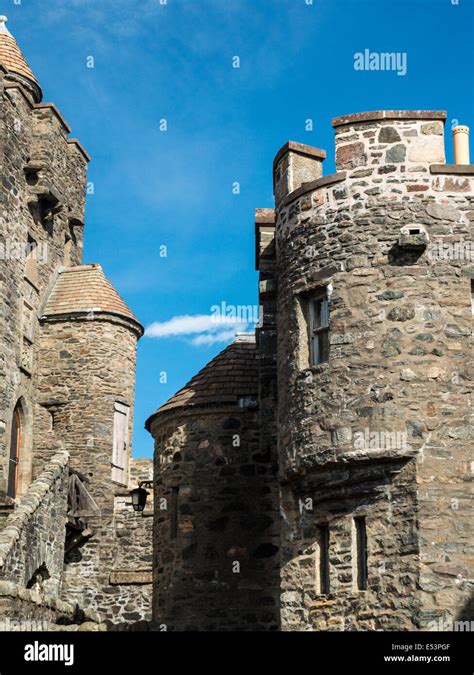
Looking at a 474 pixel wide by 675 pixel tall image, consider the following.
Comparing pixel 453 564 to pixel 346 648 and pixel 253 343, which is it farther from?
pixel 253 343

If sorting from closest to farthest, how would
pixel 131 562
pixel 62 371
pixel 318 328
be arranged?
pixel 318 328 < pixel 131 562 < pixel 62 371

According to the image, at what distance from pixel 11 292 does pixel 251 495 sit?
370 inches

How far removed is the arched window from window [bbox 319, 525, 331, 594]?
12.2 m

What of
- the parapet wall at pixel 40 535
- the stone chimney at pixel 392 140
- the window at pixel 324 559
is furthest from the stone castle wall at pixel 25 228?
the stone chimney at pixel 392 140

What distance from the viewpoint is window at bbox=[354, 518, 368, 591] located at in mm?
13422

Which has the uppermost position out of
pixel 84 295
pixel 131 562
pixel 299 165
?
pixel 84 295

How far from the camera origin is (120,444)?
88.2 ft

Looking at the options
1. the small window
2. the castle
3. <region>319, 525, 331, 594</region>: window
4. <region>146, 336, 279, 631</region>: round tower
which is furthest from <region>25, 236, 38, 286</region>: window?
<region>319, 525, 331, 594</region>: window

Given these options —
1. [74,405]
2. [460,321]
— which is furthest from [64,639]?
[74,405]

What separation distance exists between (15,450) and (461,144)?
544 inches

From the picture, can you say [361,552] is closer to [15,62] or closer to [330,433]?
[330,433]

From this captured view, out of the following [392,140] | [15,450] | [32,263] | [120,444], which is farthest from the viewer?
[120,444]

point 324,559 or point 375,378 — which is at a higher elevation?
point 375,378

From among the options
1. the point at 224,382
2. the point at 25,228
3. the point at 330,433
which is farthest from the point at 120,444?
the point at 330,433
